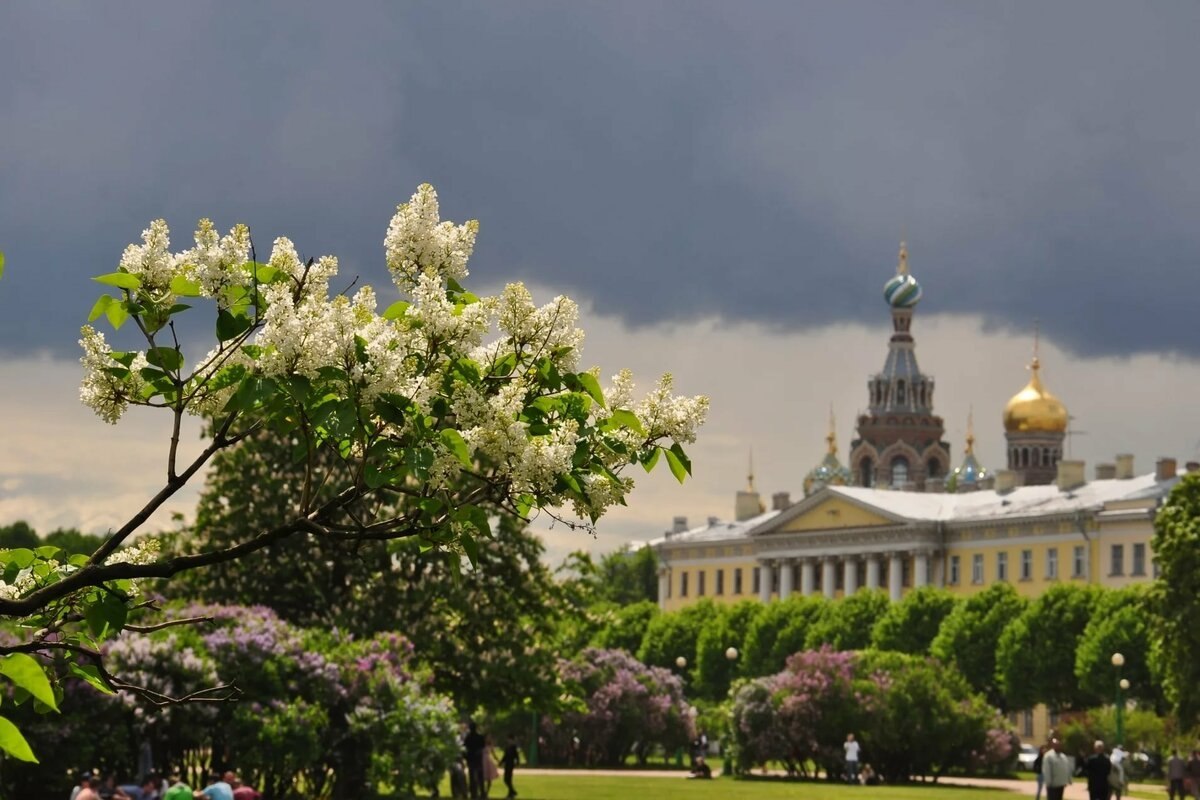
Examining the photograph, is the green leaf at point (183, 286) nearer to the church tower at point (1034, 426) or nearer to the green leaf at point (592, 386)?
the green leaf at point (592, 386)

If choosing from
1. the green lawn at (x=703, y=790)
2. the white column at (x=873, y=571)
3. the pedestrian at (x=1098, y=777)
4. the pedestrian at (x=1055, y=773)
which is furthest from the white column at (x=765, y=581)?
the pedestrian at (x=1055, y=773)

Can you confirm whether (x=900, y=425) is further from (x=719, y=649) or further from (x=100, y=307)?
(x=100, y=307)

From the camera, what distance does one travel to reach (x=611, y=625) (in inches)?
1559

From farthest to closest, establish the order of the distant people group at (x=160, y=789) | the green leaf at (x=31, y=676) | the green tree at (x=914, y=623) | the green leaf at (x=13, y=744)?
the green tree at (x=914, y=623) < the distant people group at (x=160, y=789) < the green leaf at (x=31, y=676) < the green leaf at (x=13, y=744)

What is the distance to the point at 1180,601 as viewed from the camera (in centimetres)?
5241

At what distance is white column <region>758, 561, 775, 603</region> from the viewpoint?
397 feet

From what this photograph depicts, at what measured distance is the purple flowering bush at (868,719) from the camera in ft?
181

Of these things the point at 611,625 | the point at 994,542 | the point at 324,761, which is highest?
the point at 994,542

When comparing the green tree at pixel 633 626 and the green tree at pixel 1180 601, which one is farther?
the green tree at pixel 633 626

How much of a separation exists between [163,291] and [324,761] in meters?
26.6

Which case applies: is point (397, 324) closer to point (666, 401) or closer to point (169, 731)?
point (666, 401)

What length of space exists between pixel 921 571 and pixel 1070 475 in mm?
8981

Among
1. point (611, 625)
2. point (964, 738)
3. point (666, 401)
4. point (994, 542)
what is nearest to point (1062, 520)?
point (994, 542)

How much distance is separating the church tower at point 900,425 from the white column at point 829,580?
47.5 metres
